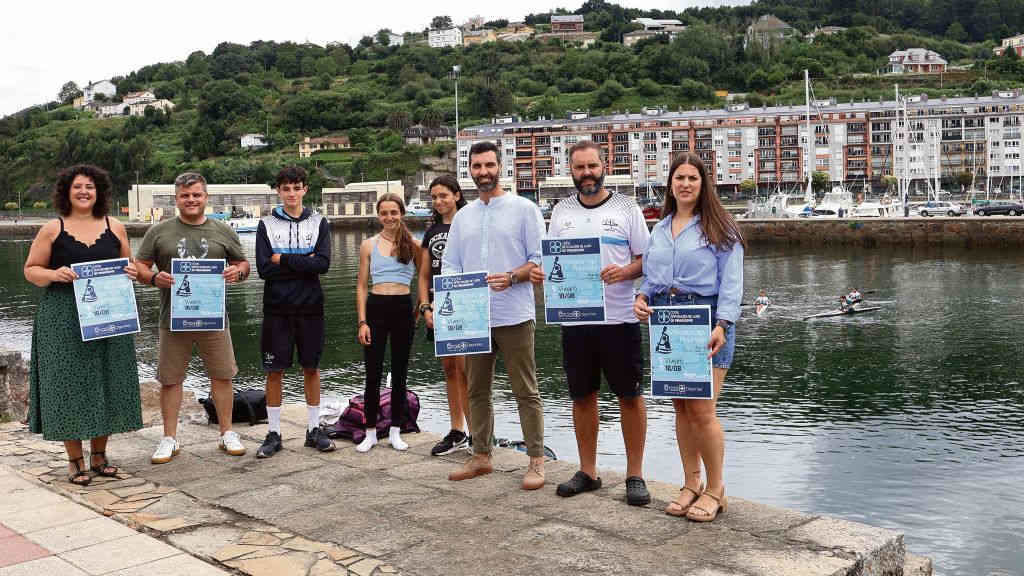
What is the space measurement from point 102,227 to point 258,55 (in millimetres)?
200217

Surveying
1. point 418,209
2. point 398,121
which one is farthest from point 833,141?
point 398,121

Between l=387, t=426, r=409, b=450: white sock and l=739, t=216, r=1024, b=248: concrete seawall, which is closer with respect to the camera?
l=387, t=426, r=409, b=450: white sock

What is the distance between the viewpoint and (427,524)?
491cm

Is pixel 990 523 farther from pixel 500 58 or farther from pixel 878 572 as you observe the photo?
pixel 500 58

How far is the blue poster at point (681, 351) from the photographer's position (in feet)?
15.5

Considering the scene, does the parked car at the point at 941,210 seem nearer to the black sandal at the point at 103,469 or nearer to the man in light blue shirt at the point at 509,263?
the man in light blue shirt at the point at 509,263

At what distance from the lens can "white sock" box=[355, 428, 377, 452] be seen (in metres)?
6.60

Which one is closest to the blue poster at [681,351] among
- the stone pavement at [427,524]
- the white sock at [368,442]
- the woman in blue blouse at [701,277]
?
the woman in blue blouse at [701,277]

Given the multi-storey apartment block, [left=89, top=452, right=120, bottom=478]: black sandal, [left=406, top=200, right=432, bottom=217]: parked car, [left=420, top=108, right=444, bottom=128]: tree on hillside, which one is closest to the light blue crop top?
[left=89, top=452, right=120, bottom=478]: black sandal

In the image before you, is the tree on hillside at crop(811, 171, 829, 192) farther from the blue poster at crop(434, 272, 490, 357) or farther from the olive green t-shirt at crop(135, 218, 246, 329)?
the blue poster at crop(434, 272, 490, 357)

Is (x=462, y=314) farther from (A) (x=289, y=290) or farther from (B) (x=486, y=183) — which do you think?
(A) (x=289, y=290)

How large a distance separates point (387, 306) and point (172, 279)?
1433 millimetres

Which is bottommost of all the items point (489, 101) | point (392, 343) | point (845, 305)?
point (845, 305)

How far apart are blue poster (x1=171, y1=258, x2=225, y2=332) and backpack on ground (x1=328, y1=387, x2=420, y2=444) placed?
4.15ft
